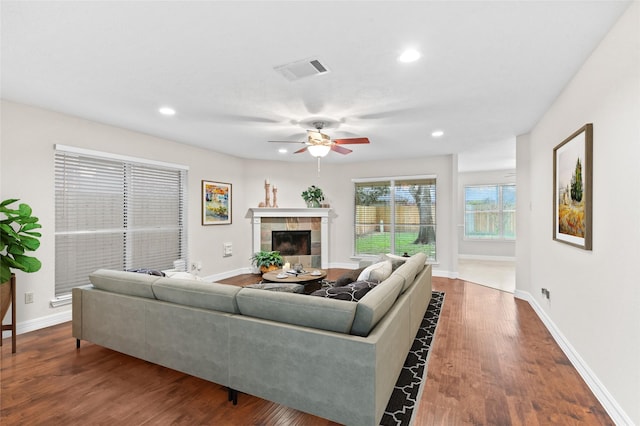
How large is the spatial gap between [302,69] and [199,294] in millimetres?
1989

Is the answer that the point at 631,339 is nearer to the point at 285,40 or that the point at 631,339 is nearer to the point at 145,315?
the point at 285,40

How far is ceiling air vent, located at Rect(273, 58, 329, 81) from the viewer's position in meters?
2.47

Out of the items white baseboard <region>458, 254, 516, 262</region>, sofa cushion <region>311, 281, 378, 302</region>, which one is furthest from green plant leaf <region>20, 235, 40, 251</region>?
white baseboard <region>458, 254, 516, 262</region>

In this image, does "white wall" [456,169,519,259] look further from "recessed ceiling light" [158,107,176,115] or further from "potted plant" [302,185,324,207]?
"recessed ceiling light" [158,107,176,115]

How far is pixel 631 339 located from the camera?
1.85 m

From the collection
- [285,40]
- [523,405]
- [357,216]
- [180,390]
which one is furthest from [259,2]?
[357,216]

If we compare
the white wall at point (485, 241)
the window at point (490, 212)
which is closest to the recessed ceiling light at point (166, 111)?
the white wall at point (485, 241)

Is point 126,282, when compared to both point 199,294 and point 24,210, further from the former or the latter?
point 24,210

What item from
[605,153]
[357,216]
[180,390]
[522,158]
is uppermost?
[522,158]

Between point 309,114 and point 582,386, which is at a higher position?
point 309,114

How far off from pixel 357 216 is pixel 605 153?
5.28m

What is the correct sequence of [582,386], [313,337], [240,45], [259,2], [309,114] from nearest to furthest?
1. [259,2]
2. [313,337]
3. [240,45]
4. [582,386]
5. [309,114]

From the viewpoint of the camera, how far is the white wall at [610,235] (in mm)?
1828

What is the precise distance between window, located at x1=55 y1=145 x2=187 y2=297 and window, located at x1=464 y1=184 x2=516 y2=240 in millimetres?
7842
